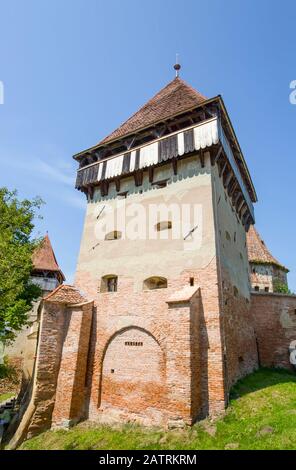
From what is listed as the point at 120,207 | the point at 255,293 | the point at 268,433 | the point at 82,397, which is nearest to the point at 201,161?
the point at 120,207

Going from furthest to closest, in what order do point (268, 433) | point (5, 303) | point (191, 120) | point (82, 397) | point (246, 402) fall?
point (191, 120), point (5, 303), point (82, 397), point (246, 402), point (268, 433)

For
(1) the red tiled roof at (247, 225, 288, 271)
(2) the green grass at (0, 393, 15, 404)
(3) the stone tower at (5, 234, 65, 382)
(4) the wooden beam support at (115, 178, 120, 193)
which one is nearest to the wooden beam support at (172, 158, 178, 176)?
(4) the wooden beam support at (115, 178, 120, 193)

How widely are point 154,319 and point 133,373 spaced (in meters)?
2.06

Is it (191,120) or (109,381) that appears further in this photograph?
(191,120)

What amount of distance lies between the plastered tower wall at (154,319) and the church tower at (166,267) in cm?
4

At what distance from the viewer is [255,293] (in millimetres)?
15852

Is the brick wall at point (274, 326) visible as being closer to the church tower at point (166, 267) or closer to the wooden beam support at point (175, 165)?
the church tower at point (166, 267)

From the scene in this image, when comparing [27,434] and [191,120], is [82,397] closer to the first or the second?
[27,434]

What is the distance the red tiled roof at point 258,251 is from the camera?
2492 cm

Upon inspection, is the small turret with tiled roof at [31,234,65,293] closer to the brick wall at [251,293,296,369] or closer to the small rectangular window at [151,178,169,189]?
the small rectangular window at [151,178,169,189]

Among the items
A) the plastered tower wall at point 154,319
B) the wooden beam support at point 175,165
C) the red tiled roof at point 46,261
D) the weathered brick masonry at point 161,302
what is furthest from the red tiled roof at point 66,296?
the red tiled roof at point 46,261

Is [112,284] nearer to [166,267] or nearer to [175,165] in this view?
[166,267]

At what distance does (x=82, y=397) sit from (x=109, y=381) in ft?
3.79

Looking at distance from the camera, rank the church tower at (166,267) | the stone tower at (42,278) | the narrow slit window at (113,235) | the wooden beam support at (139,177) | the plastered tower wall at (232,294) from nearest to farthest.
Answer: the church tower at (166,267) → the plastered tower wall at (232,294) → the narrow slit window at (113,235) → the wooden beam support at (139,177) → the stone tower at (42,278)
